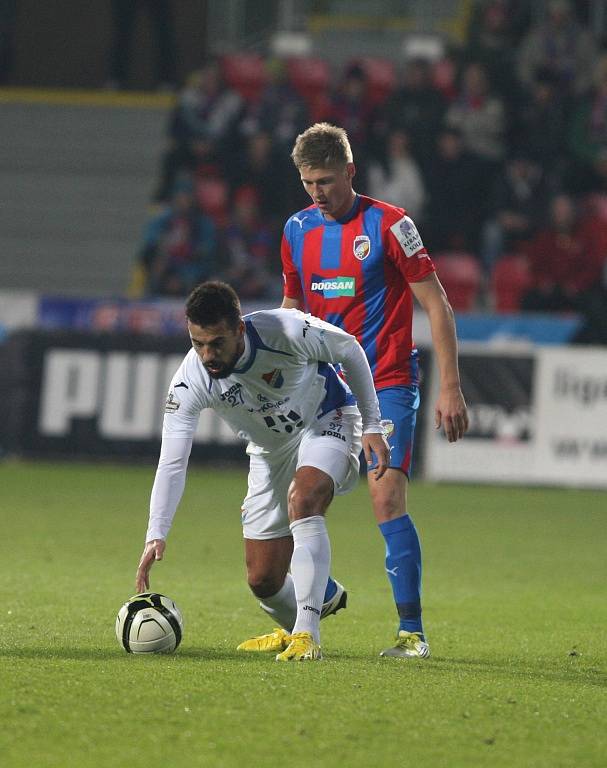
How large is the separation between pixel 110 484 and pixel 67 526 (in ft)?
11.1

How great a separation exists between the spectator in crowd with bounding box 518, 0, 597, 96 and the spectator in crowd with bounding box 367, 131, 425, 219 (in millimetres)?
2298

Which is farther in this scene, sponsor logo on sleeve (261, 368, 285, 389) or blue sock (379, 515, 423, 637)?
blue sock (379, 515, 423, 637)

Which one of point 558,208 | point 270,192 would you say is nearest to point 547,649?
point 558,208

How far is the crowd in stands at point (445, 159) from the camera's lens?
58.1 feet

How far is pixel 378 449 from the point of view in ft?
17.9

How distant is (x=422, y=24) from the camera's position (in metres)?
21.0

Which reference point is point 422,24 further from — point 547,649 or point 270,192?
point 547,649

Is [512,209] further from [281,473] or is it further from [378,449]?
[378,449]

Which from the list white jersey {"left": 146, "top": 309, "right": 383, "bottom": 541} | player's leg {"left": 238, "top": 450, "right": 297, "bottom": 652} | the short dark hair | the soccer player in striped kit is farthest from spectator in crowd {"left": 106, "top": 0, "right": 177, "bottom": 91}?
the short dark hair

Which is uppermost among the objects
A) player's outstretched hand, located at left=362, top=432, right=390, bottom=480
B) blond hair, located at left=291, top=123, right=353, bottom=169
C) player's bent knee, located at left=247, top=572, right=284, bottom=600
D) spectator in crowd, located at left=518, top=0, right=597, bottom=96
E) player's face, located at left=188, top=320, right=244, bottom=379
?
spectator in crowd, located at left=518, top=0, right=597, bottom=96

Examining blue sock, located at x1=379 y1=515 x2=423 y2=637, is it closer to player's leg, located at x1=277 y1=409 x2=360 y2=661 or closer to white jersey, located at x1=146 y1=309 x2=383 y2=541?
player's leg, located at x1=277 y1=409 x2=360 y2=661

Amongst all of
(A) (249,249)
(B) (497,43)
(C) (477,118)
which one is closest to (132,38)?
(A) (249,249)

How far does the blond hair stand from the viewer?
5.84 meters

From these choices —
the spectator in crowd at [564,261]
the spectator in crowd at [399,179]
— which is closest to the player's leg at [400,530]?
the spectator in crowd at [564,261]
